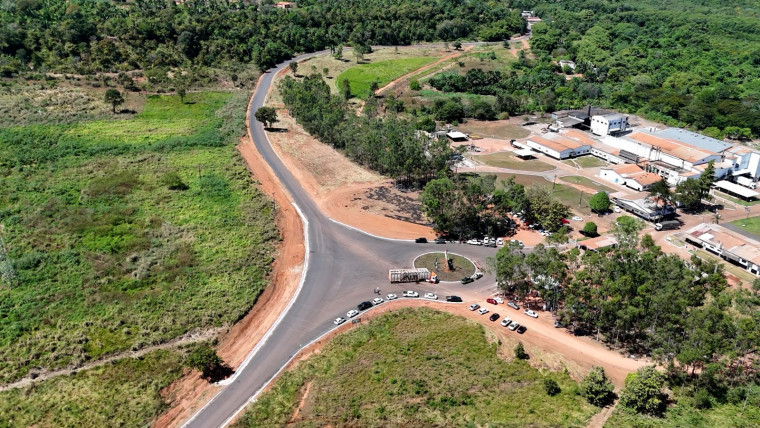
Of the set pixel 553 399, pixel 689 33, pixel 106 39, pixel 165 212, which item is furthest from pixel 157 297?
pixel 689 33

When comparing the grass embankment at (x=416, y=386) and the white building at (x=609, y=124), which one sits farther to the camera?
the white building at (x=609, y=124)

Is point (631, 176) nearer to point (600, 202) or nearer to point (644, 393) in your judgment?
point (600, 202)

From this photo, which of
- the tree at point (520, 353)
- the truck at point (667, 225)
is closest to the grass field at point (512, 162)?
the truck at point (667, 225)

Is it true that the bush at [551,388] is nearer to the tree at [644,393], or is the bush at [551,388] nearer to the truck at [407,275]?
the tree at [644,393]

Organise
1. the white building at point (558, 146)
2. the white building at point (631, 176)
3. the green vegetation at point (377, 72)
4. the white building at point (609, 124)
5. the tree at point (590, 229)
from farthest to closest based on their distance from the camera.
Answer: the green vegetation at point (377, 72), the white building at point (609, 124), the white building at point (558, 146), the white building at point (631, 176), the tree at point (590, 229)

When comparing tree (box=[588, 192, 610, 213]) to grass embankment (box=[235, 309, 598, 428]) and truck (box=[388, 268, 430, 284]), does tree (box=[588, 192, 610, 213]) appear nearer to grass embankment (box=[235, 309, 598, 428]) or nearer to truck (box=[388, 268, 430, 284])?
truck (box=[388, 268, 430, 284])

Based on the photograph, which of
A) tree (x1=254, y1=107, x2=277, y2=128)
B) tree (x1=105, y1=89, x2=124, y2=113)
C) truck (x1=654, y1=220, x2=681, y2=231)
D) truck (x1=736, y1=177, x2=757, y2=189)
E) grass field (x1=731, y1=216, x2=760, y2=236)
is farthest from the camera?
tree (x1=105, y1=89, x2=124, y2=113)

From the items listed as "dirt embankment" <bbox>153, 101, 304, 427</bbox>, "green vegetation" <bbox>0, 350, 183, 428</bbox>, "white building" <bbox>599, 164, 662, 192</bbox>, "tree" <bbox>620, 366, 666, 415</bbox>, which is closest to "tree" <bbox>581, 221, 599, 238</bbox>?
"white building" <bbox>599, 164, 662, 192</bbox>
